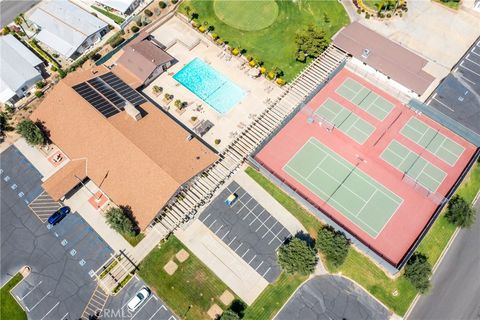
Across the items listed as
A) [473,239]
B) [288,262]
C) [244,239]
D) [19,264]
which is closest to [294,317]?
[288,262]

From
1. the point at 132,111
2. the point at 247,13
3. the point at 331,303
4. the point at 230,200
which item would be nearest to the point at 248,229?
the point at 230,200

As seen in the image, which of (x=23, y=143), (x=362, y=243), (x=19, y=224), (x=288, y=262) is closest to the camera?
(x=288, y=262)

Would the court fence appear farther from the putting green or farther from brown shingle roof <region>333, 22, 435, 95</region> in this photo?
the putting green

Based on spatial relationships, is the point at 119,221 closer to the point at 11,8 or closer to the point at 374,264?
the point at 374,264

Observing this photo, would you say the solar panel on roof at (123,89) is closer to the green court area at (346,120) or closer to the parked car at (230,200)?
the parked car at (230,200)

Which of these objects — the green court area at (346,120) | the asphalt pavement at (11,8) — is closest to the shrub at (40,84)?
the asphalt pavement at (11,8)

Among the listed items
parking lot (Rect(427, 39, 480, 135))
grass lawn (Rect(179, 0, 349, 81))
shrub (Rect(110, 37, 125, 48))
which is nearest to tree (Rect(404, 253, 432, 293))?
parking lot (Rect(427, 39, 480, 135))

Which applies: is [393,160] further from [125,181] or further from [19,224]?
Answer: [19,224]
